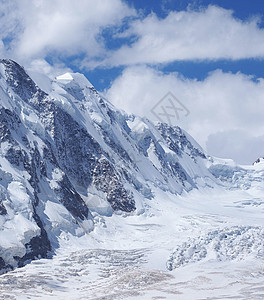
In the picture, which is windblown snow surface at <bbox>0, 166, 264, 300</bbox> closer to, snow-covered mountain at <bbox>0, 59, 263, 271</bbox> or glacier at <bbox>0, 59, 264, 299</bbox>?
glacier at <bbox>0, 59, 264, 299</bbox>

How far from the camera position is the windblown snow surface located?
58344mm

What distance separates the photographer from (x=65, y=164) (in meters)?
125

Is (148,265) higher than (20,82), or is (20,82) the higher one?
(20,82)

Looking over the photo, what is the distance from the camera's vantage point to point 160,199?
142375 millimetres

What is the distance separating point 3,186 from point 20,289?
99.6ft

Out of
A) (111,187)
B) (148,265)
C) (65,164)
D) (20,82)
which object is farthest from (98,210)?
(20,82)

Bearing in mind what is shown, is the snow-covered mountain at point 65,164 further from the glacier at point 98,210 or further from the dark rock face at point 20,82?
the glacier at point 98,210

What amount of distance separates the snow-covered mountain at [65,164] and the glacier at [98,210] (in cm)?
29

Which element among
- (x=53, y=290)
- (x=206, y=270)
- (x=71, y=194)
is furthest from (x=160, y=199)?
(x=53, y=290)

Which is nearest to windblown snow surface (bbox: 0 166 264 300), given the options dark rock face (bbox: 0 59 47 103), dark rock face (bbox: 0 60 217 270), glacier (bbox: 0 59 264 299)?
glacier (bbox: 0 59 264 299)

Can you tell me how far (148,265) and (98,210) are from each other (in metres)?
39.3

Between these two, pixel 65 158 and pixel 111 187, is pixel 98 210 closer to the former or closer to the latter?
pixel 111 187

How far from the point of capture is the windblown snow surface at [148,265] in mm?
58344

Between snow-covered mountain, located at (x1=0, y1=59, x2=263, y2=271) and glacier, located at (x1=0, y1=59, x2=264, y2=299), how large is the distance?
29 cm
